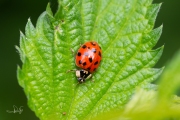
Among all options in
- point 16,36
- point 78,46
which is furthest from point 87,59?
point 16,36

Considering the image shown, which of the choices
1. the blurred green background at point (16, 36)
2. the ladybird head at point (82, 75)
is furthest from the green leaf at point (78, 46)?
the blurred green background at point (16, 36)

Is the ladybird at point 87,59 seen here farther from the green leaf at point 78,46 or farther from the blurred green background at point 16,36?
the blurred green background at point 16,36

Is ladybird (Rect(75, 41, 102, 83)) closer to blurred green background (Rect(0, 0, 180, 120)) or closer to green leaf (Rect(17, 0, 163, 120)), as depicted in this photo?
green leaf (Rect(17, 0, 163, 120))

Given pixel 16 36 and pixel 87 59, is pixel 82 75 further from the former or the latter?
pixel 16 36

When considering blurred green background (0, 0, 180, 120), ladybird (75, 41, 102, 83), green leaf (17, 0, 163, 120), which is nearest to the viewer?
green leaf (17, 0, 163, 120)

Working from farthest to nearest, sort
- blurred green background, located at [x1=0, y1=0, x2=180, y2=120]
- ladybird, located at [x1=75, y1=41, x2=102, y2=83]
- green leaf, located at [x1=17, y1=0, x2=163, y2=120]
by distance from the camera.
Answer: blurred green background, located at [x1=0, y1=0, x2=180, y2=120] → ladybird, located at [x1=75, y1=41, x2=102, y2=83] → green leaf, located at [x1=17, y1=0, x2=163, y2=120]

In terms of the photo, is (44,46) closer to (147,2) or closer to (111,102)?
(111,102)

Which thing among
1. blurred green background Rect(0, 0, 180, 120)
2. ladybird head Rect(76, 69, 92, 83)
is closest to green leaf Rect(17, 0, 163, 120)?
ladybird head Rect(76, 69, 92, 83)
